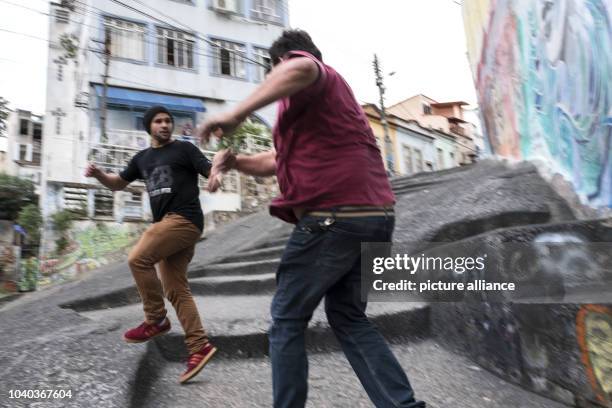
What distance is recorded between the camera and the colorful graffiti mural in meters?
3.54

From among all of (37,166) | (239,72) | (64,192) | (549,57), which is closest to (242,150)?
(64,192)

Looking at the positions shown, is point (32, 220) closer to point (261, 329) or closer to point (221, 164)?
point (261, 329)

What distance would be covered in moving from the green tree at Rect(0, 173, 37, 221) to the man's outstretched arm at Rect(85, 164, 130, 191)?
17.6 m

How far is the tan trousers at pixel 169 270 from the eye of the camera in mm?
2648

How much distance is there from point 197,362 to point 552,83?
4.01 m

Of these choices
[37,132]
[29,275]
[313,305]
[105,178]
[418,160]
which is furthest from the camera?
[418,160]

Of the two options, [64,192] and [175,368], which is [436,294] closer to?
[175,368]

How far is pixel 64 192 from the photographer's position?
9.16 metres

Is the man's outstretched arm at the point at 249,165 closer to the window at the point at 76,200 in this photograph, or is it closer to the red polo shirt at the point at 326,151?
the red polo shirt at the point at 326,151

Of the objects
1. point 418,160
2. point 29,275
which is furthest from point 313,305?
point 418,160

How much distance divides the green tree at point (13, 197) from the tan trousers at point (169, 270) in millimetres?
18122

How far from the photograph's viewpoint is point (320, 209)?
1731 millimetres

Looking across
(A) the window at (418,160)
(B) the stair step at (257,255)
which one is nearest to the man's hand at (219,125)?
(B) the stair step at (257,255)

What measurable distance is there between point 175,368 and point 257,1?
19.8 meters
